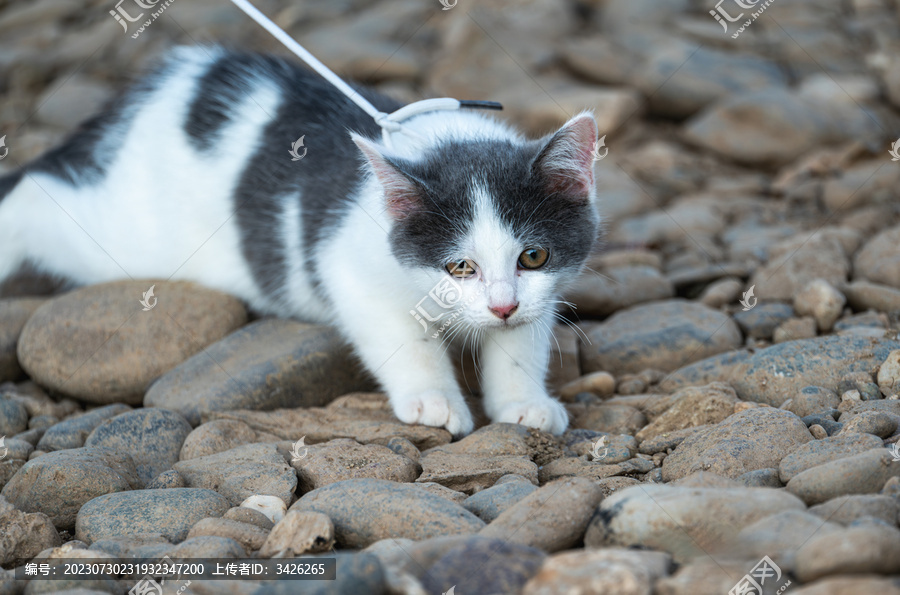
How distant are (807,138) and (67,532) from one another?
547 cm

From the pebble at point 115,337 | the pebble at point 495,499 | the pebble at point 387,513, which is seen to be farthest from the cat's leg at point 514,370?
the pebble at point 115,337

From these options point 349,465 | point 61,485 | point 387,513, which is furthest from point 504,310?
point 61,485

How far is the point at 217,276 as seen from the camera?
4.09m

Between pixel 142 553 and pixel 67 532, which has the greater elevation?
pixel 142 553

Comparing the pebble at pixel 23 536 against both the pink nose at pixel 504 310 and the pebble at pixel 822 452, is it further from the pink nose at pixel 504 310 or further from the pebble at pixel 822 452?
the pebble at pixel 822 452

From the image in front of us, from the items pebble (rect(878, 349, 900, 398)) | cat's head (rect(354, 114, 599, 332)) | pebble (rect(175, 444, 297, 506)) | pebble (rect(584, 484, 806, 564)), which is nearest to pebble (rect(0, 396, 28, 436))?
pebble (rect(175, 444, 297, 506))

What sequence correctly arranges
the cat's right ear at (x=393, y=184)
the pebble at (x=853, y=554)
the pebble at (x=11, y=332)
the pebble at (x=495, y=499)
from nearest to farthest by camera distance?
the pebble at (x=853, y=554)
the pebble at (x=495, y=499)
the cat's right ear at (x=393, y=184)
the pebble at (x=11, y=332)

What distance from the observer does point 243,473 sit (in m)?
2.62

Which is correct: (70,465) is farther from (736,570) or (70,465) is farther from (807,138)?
(807,138)

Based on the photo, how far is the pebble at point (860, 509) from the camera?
1.85m

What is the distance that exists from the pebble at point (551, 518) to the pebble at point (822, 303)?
204 centimetres

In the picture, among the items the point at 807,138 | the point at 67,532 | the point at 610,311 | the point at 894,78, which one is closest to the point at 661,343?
the point at 610,311

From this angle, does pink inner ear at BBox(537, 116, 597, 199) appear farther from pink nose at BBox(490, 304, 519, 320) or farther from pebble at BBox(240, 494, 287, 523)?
pebble at BBox(240, 494, 287, 523)

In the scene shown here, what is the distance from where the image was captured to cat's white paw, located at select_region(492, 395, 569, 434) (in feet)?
9.91
